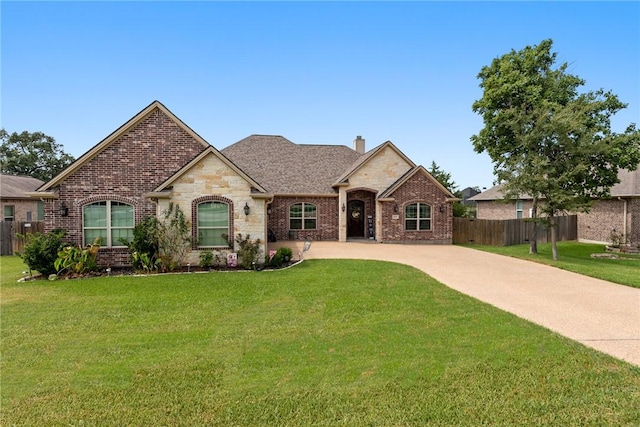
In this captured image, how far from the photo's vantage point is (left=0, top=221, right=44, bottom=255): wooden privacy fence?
668 inches

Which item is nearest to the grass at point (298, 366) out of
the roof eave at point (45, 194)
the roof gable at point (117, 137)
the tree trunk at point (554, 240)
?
the roof eave at point (45, 194)

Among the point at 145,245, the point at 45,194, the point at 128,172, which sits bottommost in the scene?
the point at 145,245

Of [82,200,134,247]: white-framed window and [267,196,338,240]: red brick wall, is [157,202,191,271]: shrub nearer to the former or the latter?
[82,200,134,247]: white-framed window

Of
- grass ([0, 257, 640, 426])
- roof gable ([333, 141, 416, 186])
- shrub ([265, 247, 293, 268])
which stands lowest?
grass ([0, 257, 640, 426])

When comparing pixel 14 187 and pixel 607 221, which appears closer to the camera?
pixel 607 221

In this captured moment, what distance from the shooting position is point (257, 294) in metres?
8.41

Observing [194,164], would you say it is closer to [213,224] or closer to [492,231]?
[213,224]

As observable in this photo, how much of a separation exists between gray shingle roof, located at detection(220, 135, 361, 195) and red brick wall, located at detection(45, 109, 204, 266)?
800 cm

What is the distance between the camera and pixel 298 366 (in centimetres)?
468

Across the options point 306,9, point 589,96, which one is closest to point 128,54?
point 306,9

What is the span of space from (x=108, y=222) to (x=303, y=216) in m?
10.9

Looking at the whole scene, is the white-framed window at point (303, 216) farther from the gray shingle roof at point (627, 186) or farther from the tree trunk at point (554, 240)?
the tree trunk at point (554, 240)

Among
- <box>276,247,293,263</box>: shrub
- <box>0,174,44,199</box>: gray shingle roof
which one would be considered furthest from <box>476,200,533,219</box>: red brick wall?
<box>0,174,44,199</box>: gray shingle roof

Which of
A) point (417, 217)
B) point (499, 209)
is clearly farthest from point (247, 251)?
point (499, 209)
